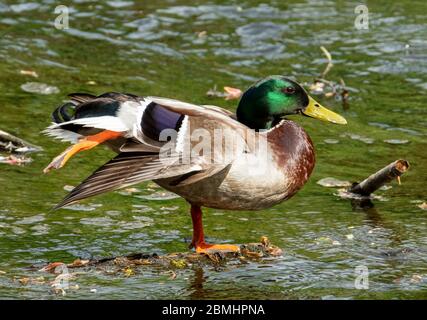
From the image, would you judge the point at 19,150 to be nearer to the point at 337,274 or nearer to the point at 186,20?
the point at 337,274

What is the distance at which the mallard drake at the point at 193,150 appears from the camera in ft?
19.4

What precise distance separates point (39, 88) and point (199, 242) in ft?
12.7

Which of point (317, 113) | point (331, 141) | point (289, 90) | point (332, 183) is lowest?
point (332, 183)

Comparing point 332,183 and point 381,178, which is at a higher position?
point 381,178

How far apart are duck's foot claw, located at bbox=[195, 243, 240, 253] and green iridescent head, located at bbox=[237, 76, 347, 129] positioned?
0.75 m

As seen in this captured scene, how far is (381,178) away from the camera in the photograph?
279 inches

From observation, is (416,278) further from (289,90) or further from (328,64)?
(328,64)

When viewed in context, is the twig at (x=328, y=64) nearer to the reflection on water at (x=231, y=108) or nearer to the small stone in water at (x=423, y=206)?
the reflection on water at (x=231, y=108)

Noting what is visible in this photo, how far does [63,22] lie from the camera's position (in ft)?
38.9

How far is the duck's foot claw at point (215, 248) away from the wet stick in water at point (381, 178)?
1.21 meters

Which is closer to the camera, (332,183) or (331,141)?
(332,183)

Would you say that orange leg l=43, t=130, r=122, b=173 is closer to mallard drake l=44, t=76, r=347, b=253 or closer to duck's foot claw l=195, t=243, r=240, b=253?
mallard drake l=44, t=76, r=347, b=253

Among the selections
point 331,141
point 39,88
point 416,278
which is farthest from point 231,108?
point 416,278
